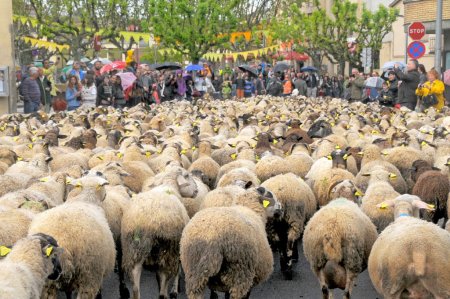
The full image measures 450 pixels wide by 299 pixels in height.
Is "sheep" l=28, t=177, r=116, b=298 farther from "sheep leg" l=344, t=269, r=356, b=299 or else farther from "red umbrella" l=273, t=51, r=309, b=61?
"red umbrella" l=273, t=51, r=309, b=61

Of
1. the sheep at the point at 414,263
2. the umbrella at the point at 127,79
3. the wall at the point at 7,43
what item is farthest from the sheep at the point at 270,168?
the wall at the point at 7,43

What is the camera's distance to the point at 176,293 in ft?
23.5

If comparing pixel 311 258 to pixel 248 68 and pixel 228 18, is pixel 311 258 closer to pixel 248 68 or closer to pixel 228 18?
pixel 248 68

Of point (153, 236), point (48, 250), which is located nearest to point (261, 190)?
point (153, 236)

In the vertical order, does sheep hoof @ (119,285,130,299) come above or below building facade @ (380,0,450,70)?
below

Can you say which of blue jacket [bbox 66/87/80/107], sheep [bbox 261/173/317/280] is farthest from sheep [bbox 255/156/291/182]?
blue jacket [bbox 66/87/80/107]

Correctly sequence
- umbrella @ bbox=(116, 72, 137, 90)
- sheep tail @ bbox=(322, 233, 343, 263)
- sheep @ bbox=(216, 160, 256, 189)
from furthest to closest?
umbrella @ bbox=(116, 72, 137, 90) → sheep @ bbox=(216, 160, 256, 189) → sheep tail @ bbox=(322, 233, 343, 263)

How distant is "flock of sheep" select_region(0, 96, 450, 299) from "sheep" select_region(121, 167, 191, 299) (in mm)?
11

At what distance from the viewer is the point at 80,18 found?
4375cm

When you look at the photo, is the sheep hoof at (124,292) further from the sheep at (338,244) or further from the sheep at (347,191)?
the sheep at (347,191)

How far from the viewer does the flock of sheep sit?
222 inches

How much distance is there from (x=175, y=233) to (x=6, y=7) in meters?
16.3

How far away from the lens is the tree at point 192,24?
3441 centimetres

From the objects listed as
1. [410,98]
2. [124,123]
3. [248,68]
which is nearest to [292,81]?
[248,68]
